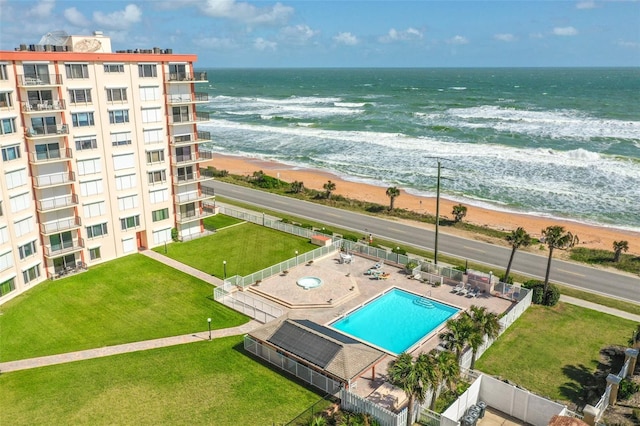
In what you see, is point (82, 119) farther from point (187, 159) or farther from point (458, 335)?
point (458, 335)

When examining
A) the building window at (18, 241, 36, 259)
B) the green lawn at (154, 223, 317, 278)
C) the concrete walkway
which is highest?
the building window at (18, 241, 36, 259)

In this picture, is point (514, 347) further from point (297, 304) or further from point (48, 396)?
point (48, 396)

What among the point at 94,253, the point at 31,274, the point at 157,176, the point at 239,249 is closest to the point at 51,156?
the point at 94,253

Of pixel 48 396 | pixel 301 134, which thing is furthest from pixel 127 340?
pixel 301 134

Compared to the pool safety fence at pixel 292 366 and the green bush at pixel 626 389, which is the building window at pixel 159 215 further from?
the green bush at pixel 626 389

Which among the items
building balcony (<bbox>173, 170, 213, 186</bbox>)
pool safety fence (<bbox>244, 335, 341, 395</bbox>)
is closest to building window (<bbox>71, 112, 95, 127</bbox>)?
building balcony (<bbox>173, 170, 213, 186</bbox>)

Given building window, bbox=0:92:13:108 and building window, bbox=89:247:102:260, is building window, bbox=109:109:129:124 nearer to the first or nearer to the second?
building window, bbox=0:92:13:108
